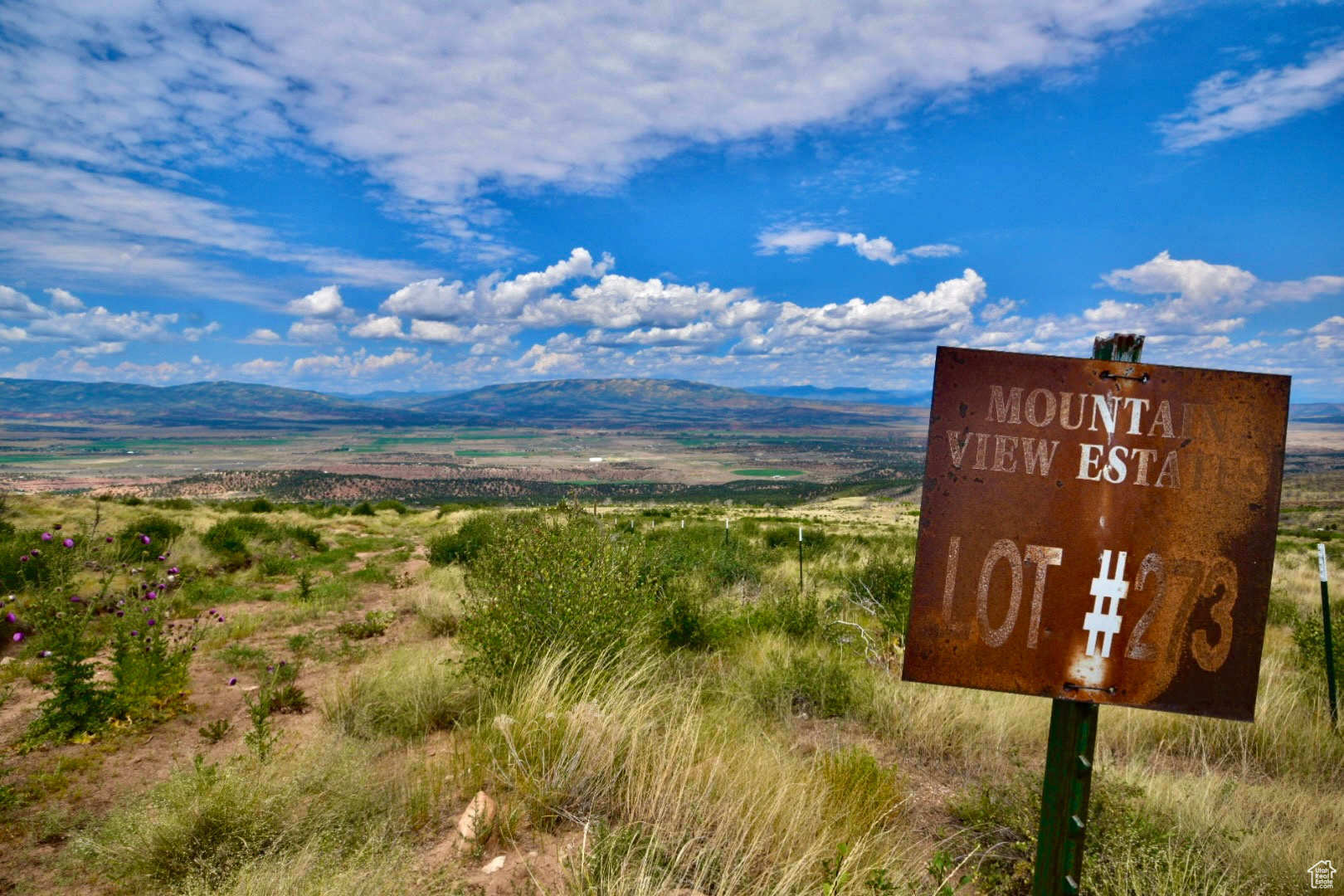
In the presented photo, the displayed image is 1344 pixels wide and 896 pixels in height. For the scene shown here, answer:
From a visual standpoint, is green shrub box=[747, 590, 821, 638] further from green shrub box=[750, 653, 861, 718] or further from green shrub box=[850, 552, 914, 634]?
green shrub box=[750, 653, 861, 718]

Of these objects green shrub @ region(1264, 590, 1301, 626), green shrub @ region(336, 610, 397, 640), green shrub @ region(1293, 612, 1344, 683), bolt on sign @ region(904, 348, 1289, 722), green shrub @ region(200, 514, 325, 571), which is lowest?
green shrub @ region(200, 514, 325, 571)

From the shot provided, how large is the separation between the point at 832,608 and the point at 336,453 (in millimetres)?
169355

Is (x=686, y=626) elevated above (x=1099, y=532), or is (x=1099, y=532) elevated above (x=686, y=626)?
(x=1099, y=532)

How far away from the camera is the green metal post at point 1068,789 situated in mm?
2104

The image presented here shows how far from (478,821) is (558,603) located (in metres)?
2.20

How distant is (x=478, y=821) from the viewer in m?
3.51

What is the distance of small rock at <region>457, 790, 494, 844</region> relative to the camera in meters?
3.47

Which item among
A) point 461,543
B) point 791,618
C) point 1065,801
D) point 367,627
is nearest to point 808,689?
point 791,618

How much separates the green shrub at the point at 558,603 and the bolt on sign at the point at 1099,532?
3665 millimetres

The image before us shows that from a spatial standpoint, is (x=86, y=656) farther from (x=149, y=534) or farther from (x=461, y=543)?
(x=461, y=543)

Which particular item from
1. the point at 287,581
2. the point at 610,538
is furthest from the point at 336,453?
the point at 610,538

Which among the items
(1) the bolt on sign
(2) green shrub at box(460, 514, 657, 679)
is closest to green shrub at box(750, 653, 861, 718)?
(2) green shrub at box(460, 514, 657, 679)

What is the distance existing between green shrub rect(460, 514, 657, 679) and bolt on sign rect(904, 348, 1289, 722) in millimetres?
3665

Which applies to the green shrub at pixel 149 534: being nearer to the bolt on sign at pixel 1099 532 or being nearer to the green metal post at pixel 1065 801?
the bolt on sign at pixel 1099 532
